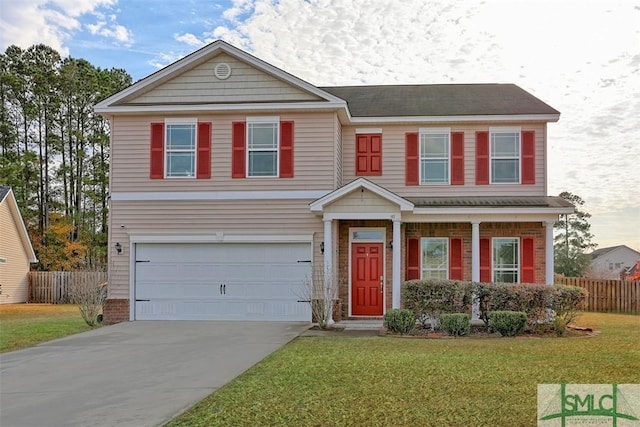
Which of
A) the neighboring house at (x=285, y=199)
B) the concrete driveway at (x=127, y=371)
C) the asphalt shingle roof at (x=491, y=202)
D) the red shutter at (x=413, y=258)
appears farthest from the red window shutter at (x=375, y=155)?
the concrete driveway at (x=127, y=371)

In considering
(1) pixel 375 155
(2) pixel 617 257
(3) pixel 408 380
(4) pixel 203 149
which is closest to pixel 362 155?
(1) pixel 375 155

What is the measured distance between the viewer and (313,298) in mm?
16391

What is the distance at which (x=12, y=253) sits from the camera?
30.3m

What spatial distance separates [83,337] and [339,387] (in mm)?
8346

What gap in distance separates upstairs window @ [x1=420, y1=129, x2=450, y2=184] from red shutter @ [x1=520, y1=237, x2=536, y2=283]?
2.90 meters

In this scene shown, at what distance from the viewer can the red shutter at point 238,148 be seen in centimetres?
1747

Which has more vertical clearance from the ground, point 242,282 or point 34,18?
point 34,18

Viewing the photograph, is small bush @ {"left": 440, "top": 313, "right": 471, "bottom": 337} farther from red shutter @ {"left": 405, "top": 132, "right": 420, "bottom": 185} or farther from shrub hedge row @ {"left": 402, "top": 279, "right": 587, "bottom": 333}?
red shutter @ {"left": 405, "top": 132, "right": 420, "bottom": 185}

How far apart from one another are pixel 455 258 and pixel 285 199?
5170 millimetres

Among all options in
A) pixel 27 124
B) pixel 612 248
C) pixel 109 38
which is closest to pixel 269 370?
pixel 109 38

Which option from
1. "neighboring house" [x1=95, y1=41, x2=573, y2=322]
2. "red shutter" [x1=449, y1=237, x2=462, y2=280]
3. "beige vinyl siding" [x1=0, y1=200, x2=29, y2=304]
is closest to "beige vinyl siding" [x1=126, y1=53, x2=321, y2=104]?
"neighboring house" [x1=95, y1=41, x2=573, y2=322]

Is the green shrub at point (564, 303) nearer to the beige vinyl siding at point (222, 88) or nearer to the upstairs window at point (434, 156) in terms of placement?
the upstairs window at point (434, 156)

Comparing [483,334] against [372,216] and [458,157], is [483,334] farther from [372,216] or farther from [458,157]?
[458,157]

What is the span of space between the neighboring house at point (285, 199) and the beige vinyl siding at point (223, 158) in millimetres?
38
